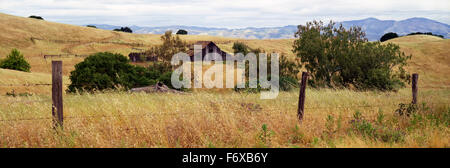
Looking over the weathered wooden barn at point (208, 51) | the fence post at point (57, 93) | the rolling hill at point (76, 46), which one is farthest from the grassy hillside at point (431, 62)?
the fence post at point (57, 93)

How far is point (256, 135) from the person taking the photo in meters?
7.61

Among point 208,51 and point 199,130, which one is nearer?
point 199,130

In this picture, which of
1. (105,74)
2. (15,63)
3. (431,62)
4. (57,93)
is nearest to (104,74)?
(105,74)

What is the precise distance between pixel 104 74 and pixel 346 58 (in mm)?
18662

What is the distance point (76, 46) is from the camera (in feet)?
245

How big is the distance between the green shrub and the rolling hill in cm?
1111

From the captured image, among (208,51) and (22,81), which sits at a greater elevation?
(208,51)

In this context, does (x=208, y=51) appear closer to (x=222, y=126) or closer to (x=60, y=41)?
(x=60, y=41)

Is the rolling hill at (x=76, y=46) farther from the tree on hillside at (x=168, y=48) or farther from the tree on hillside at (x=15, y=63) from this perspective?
the tree on hillside at (x=168, y=48)

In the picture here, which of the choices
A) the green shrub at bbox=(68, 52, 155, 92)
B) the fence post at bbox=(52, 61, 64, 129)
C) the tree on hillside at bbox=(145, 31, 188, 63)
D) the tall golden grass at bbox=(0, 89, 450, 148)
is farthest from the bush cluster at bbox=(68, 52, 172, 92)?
the tree on hillside at bbox=(145, 31, 188, 63)

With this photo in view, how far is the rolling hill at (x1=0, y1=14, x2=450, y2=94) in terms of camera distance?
51.9 metres

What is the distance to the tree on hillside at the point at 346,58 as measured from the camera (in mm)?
27906

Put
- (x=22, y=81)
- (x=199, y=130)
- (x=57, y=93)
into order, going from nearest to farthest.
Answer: (x=57, y=93) < (x=199, y=130) < (x=22, y=81)
